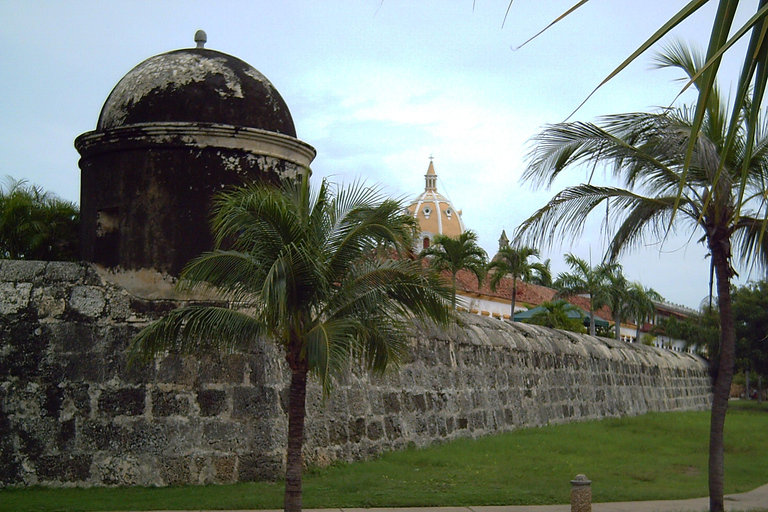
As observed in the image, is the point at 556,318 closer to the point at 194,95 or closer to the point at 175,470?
the point at 194,95

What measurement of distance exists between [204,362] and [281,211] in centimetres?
297

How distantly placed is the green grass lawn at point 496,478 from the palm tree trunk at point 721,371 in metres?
1.42

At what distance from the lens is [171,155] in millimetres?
10594

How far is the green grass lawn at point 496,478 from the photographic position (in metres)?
8.95

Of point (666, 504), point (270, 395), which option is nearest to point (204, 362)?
point (270, 395)

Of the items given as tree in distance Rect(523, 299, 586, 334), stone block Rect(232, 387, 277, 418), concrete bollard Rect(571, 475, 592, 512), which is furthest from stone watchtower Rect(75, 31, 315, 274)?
tree in distance Rect(523, 299, 586, 334)

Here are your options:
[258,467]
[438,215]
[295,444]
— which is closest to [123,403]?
[258,467]

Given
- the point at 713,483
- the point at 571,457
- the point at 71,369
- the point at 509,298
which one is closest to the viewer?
the point at 713,483

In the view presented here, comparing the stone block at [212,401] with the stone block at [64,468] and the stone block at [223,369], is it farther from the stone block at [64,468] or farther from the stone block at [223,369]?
the stone block at [64,468]

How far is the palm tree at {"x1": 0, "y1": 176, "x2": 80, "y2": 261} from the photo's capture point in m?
12.5

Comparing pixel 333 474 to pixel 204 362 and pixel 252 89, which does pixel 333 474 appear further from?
pixel 252 89

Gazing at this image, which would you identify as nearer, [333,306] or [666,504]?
[333,306]

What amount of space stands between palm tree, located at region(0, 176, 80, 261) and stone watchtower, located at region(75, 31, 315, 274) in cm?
160

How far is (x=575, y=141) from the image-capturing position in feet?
30.6
